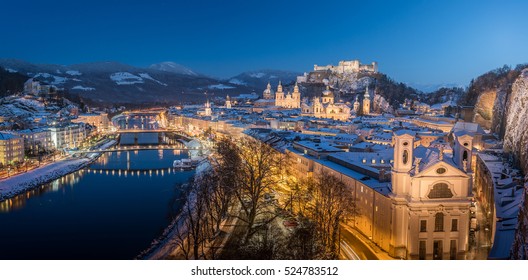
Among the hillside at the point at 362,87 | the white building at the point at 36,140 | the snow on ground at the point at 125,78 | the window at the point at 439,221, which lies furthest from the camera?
the snow on ground at the point at 125,78

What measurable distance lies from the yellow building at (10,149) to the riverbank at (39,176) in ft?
3.82

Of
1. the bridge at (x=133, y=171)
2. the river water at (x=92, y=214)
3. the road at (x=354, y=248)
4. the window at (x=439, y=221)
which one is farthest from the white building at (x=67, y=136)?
the window at (x=439, y=221)

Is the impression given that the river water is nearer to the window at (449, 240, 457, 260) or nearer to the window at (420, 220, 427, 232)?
the window at (420, 220, 427, 232)

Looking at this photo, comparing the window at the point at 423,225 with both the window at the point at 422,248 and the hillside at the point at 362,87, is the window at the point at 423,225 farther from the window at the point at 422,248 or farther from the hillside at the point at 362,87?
the hillside at the point at 362,87

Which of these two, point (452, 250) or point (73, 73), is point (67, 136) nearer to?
point (452, 250)

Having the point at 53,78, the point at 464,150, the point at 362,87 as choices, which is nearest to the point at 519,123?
the point at 464,150

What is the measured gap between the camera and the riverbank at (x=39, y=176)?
12.3m

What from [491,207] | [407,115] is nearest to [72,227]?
[491,207]

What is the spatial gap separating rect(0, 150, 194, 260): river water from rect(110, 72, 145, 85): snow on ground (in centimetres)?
6046

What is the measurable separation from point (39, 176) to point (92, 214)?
5266mm

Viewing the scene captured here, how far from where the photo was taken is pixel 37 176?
14125 mm

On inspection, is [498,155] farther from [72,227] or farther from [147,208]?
[72,227]

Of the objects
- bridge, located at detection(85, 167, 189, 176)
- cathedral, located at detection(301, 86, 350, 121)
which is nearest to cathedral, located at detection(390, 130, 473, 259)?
bridge, located at detection(85, 167, 189, 176)

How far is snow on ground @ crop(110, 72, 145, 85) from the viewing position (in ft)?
243
